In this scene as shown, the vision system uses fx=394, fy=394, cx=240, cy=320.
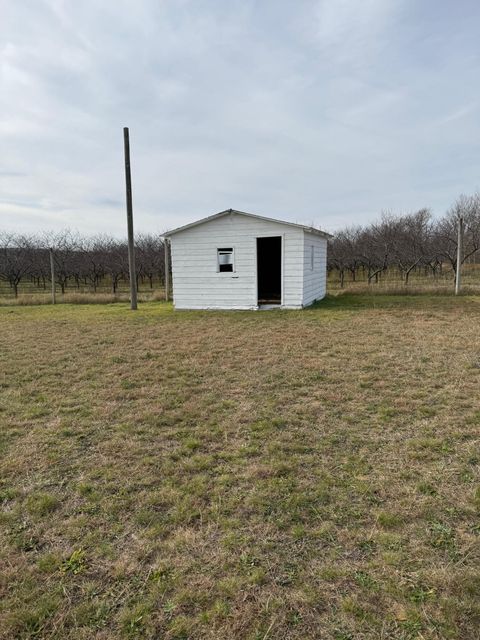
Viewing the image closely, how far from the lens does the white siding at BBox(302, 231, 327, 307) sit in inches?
427

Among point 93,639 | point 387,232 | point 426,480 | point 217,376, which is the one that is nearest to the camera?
point 93,639

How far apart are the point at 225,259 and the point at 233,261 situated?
10.5 inches

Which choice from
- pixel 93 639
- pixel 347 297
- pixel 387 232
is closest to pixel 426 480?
pixel 93 639

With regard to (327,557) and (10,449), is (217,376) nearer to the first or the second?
(10,449)

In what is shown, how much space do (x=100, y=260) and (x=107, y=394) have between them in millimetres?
24367

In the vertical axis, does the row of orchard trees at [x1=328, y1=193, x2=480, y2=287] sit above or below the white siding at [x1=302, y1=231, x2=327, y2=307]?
above

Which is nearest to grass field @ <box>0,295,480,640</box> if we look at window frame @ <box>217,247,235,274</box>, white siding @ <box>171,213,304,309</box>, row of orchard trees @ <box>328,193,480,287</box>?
white siding @ <box>171,213,304,309</box>

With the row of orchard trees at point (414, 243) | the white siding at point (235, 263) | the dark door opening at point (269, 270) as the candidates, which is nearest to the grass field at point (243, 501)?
the white siding at point (235, 263)

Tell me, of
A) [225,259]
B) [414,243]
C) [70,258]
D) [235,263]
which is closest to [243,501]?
[235,263]

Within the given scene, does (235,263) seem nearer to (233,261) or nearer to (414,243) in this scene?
(233,261)

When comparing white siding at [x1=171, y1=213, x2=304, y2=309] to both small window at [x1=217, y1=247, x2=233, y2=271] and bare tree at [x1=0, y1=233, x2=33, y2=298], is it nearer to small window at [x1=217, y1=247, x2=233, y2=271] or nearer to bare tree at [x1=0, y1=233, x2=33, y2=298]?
small window at [x1=217, y1=247, x2=233, y2=271]

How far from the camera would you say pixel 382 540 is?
2004mm

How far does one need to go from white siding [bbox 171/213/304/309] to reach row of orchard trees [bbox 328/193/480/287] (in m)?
12.6

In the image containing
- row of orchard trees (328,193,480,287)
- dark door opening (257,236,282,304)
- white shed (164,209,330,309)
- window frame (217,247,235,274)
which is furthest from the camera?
row of orchard trees (328,193,480,287)
